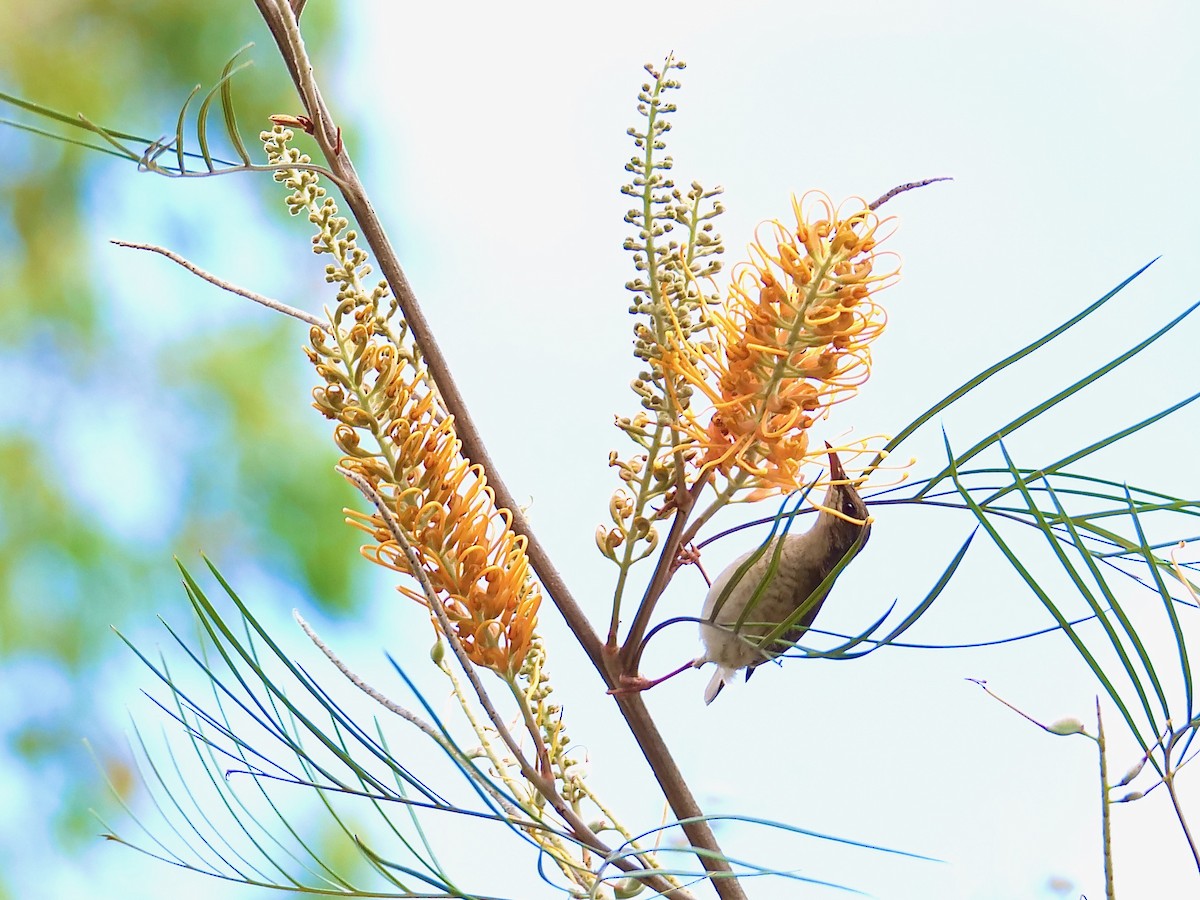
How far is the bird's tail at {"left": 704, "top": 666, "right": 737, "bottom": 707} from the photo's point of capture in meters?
0.35

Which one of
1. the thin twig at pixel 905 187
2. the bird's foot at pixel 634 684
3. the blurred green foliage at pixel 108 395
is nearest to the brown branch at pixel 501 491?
the bird's foot at pixel 634 684

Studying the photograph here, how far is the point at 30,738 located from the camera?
1324 millimetres

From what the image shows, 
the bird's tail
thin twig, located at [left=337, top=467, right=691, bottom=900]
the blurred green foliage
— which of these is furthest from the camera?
the blurred green foliage

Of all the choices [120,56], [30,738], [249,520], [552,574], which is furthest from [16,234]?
[552,574]

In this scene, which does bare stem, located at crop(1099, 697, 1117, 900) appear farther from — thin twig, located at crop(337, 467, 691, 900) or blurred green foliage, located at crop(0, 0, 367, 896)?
blurred green foliage, located at crop(0, 0, 367, 896)

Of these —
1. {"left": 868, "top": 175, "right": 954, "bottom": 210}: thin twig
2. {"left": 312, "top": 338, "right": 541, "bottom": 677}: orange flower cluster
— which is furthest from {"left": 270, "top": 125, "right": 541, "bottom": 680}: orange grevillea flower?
{"left": 868, "top": 175, "right": 954, "bottom": 210}: thin twig

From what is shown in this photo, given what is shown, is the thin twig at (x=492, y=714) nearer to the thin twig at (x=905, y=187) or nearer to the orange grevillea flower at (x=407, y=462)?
the orange grevillea flower at (x=407, y=462)

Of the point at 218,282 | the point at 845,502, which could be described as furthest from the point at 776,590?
the point at 218,282

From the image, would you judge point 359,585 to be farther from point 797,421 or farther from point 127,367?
point 797,421

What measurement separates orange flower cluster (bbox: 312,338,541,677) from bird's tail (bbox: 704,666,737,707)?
8 cm

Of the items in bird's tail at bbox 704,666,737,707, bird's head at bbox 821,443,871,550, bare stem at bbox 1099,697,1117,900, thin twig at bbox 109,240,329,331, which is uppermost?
thin twig at bbox 109,240,329,331

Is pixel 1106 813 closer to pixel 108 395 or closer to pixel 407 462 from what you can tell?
pixel 407 462

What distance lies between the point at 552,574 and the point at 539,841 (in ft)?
0.25

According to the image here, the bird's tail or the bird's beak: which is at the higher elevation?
the bird's beak
